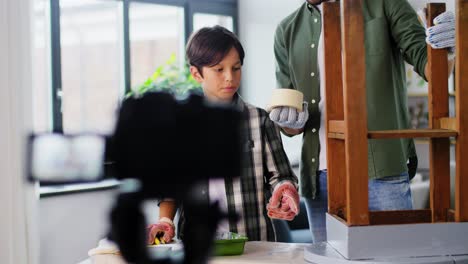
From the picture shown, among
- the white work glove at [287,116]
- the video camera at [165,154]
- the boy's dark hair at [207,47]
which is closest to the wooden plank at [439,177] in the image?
the white work glove at [287,116]

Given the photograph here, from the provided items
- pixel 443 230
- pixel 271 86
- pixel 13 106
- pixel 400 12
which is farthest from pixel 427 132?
pixel 271 86

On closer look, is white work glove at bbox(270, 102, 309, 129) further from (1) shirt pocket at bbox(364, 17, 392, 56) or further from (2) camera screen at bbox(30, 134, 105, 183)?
(2) camera screen at bbox(30, 134, 105, 183)

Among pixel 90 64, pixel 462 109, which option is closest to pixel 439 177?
pixel 462 109

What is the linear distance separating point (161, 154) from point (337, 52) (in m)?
1.08

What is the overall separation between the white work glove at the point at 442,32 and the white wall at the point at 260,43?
3142 mm

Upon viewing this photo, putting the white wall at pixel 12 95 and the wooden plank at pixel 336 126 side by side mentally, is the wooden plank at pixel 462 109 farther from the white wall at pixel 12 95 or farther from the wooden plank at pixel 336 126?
the white wall at pixel 12 95

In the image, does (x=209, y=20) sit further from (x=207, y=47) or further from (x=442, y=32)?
(x=442, y=32)

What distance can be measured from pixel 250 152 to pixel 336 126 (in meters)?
0.21

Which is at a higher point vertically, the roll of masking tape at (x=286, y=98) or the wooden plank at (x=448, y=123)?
the roll of masking tape at (x=286, y=98)

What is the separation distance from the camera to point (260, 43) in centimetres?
461

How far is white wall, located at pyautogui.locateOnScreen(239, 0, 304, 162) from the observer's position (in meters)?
4.52

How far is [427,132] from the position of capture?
1.17 m

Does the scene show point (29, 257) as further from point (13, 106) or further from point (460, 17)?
point (460, 17)

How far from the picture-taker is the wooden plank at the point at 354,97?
110 centimetres
